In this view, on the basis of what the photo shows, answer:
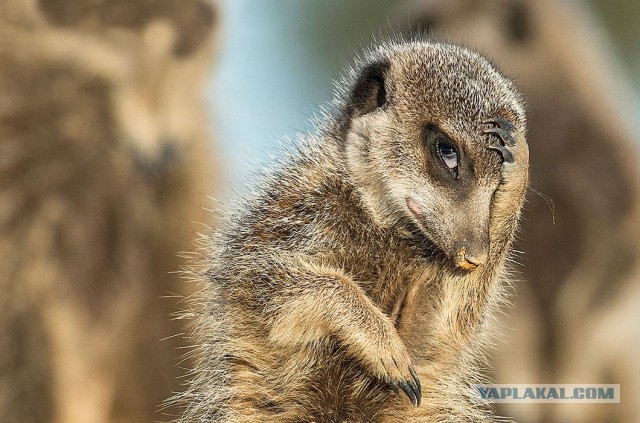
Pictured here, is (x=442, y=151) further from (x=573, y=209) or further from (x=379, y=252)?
(x=573, y=209)

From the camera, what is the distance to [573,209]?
1.37 m

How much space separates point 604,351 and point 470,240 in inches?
36.9

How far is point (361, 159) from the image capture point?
72 centimetres

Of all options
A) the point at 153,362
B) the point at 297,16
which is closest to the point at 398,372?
the point at 297,16

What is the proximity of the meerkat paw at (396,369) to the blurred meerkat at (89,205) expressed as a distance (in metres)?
0.78

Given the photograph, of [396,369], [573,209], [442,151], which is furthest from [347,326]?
[573,209]

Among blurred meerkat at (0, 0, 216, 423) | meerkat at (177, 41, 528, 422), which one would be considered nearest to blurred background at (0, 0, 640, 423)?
blurred meerkat at (0, 0, 216, 423)

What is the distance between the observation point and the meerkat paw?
2.22 feet

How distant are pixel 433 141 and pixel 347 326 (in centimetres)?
21

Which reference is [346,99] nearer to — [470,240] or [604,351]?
[470,240]

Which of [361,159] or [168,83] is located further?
[168,83]

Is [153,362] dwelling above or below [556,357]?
below

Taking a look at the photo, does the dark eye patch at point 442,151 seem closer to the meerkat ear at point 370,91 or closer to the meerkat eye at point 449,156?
the meerkat eye at point 449,156

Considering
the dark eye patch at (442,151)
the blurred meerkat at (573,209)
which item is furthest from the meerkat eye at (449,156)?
the blurred meerkat at (573,209)
